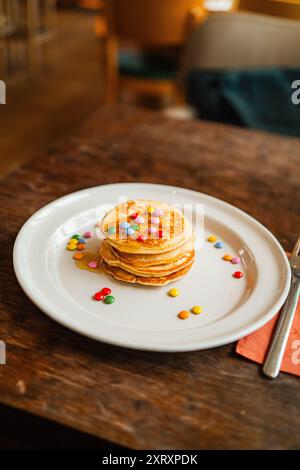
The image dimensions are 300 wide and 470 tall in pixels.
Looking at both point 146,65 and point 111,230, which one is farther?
point 146,65

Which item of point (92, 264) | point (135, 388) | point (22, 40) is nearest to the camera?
point (135, 388)

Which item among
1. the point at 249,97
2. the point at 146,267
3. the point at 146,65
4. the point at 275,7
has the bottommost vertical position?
the point at 146,65

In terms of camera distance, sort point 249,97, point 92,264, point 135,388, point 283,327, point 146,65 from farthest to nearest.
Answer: point 146,65
point 249,97
point 92,264
point 283,327
point 135,388

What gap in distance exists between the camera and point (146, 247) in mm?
811

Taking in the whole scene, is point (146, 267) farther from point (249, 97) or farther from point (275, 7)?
point (275, 7)

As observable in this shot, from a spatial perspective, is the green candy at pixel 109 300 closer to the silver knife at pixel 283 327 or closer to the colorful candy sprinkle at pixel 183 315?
the colorful candy sprinkle at pixel 183 315

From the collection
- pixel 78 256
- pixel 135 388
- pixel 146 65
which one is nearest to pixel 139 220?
pixel 78 256

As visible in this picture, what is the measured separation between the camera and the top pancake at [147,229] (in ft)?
2.67

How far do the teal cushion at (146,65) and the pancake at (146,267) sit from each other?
2.28 m

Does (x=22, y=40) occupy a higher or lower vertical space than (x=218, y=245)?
lower

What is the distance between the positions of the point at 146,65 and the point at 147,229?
239 centimetres

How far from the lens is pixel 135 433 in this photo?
0.61m

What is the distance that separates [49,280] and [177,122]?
34.6 inches

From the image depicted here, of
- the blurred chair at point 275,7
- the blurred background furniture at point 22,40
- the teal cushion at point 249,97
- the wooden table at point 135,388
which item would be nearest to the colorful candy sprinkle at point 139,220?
the wooden table at point 135,388
